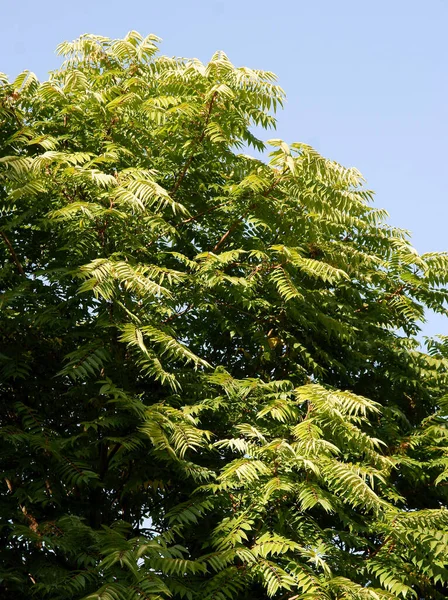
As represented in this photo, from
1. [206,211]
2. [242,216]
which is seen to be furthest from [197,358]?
[206,211]

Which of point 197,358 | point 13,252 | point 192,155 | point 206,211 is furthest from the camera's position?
point 206,211

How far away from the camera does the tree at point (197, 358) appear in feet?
21.8

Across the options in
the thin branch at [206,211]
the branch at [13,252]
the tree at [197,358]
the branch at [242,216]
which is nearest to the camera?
the tree at [197,358]

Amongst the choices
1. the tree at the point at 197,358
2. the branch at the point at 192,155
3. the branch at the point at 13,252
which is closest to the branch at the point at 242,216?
the tree at the point at 197,358

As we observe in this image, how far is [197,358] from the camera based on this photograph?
7059 millimetres

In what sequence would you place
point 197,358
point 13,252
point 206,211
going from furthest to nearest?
1. point 206,211
2. point 13,252
3. point 197,358

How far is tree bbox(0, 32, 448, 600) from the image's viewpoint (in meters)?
6.64

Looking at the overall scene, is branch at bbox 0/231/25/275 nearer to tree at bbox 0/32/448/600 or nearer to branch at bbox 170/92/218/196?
tree at bbox 0/32/448/600

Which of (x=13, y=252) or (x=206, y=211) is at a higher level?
(x=206, y=211)

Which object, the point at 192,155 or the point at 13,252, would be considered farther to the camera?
the point at 192,155

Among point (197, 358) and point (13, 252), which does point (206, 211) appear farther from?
point (197, 358)

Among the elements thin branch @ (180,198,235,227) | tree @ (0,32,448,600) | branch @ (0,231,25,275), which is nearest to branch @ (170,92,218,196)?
tree @ (0,32,448,600)

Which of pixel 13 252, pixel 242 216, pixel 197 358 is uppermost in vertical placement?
pixel 242 216

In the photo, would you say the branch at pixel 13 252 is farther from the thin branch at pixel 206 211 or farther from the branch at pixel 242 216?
the branch at pixel 242 216
